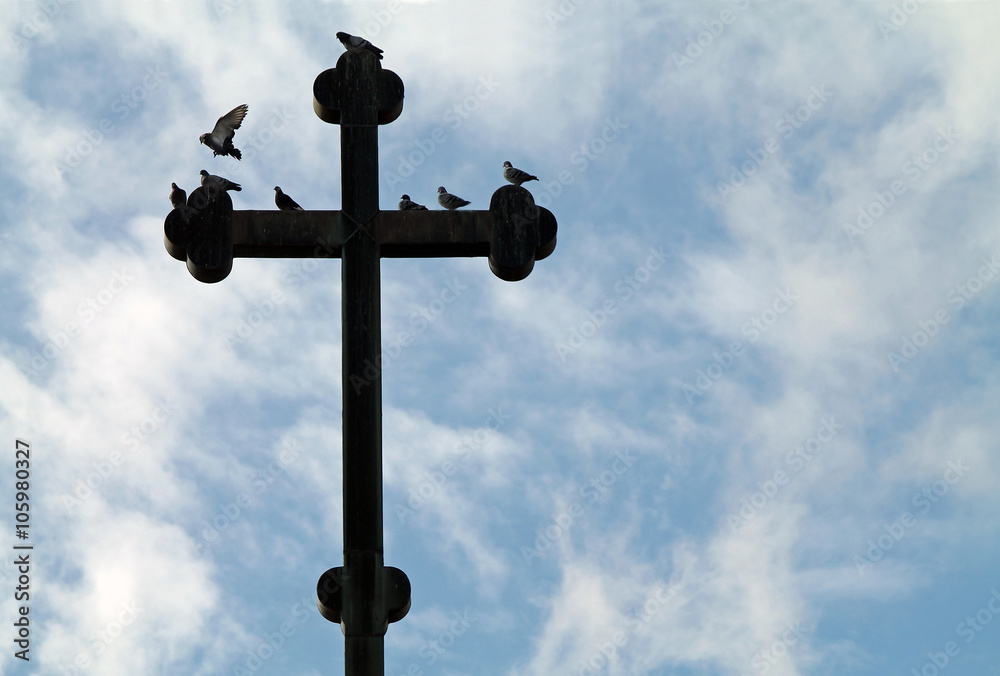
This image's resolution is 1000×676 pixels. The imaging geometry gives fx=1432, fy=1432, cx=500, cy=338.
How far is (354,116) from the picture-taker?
854 cm

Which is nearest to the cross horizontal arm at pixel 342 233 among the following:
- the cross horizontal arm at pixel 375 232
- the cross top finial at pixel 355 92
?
the cross horizontal arm at pixel 375 232

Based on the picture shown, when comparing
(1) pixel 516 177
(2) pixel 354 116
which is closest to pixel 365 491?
(2) pixel 354 116

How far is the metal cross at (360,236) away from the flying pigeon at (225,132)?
1.16 m

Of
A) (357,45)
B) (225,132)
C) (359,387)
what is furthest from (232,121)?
(359,387)

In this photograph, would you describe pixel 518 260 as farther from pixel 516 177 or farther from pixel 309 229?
pixel 516 177

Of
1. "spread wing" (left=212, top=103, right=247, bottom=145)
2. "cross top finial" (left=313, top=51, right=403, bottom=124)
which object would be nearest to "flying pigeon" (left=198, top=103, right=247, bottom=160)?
"spread wing" (left=212, top=103, right=247, bottom=145)

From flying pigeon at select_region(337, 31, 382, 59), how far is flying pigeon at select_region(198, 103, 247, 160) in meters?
0.87

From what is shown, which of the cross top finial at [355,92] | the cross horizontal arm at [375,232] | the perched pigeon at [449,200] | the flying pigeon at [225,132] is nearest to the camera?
the cross horizontal arm at [375,232]

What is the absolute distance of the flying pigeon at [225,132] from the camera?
948cm

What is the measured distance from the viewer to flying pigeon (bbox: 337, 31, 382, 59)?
8789 millimetres

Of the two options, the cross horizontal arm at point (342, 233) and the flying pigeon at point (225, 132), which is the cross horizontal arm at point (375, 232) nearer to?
the cross horizontal arm at point (342, 233)

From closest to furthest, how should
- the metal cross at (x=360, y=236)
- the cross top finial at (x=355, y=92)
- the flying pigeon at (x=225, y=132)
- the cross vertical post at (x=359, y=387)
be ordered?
1. the cross vertical post at (x=359, y=387)
2. the metal cross at (x=360, y=236)
3. the cross top finial at (x=355, y=92)
4. the flying pigeon at (x=225, y=132)

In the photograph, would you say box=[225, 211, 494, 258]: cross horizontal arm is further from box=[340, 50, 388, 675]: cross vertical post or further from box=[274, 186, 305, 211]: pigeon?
box=[274, 186, 305, 211]: pigeon

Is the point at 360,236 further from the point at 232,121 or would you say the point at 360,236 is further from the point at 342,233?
the point at 232,121
